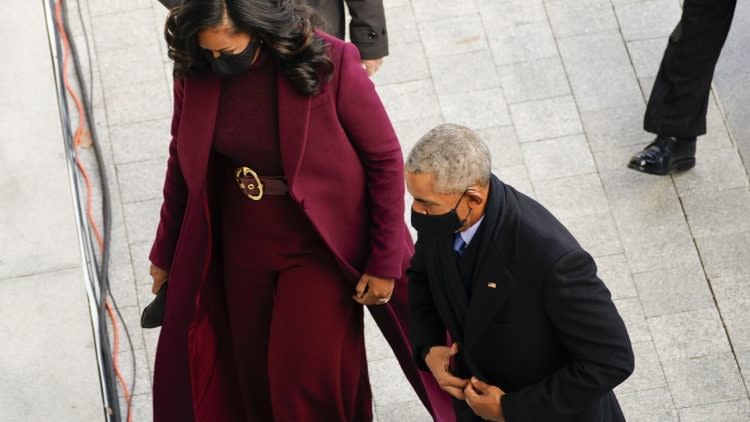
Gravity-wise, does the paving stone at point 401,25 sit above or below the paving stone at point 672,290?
above

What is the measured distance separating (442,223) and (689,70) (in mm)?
2920

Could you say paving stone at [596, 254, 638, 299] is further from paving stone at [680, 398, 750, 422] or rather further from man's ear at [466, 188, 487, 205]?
man's ear at [466, 188, 487, 205]

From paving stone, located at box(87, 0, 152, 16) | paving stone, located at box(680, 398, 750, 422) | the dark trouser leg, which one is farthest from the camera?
paving stone, located at box(87, 0, 152, 16)

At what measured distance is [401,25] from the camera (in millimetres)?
7062

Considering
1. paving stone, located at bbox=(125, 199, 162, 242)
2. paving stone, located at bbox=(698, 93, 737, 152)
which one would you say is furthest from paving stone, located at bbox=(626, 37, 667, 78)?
paving stone, located at bbox=(125, 199, 162, 242)

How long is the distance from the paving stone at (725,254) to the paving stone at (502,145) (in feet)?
3.36

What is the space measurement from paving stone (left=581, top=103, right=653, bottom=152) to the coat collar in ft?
9.05

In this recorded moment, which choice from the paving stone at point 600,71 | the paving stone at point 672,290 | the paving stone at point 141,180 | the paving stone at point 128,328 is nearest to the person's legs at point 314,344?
the paving stone at point 128,328

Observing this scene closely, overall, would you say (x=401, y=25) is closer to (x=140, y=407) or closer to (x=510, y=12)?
(x=510, y=12)

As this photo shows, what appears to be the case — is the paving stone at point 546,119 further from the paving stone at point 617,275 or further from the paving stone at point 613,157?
the paving stone at point 617,275

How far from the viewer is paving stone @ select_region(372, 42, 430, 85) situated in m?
6.81

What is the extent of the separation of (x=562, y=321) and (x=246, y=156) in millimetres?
1287

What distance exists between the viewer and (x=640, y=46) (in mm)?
6816

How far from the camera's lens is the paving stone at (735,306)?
5586mm
